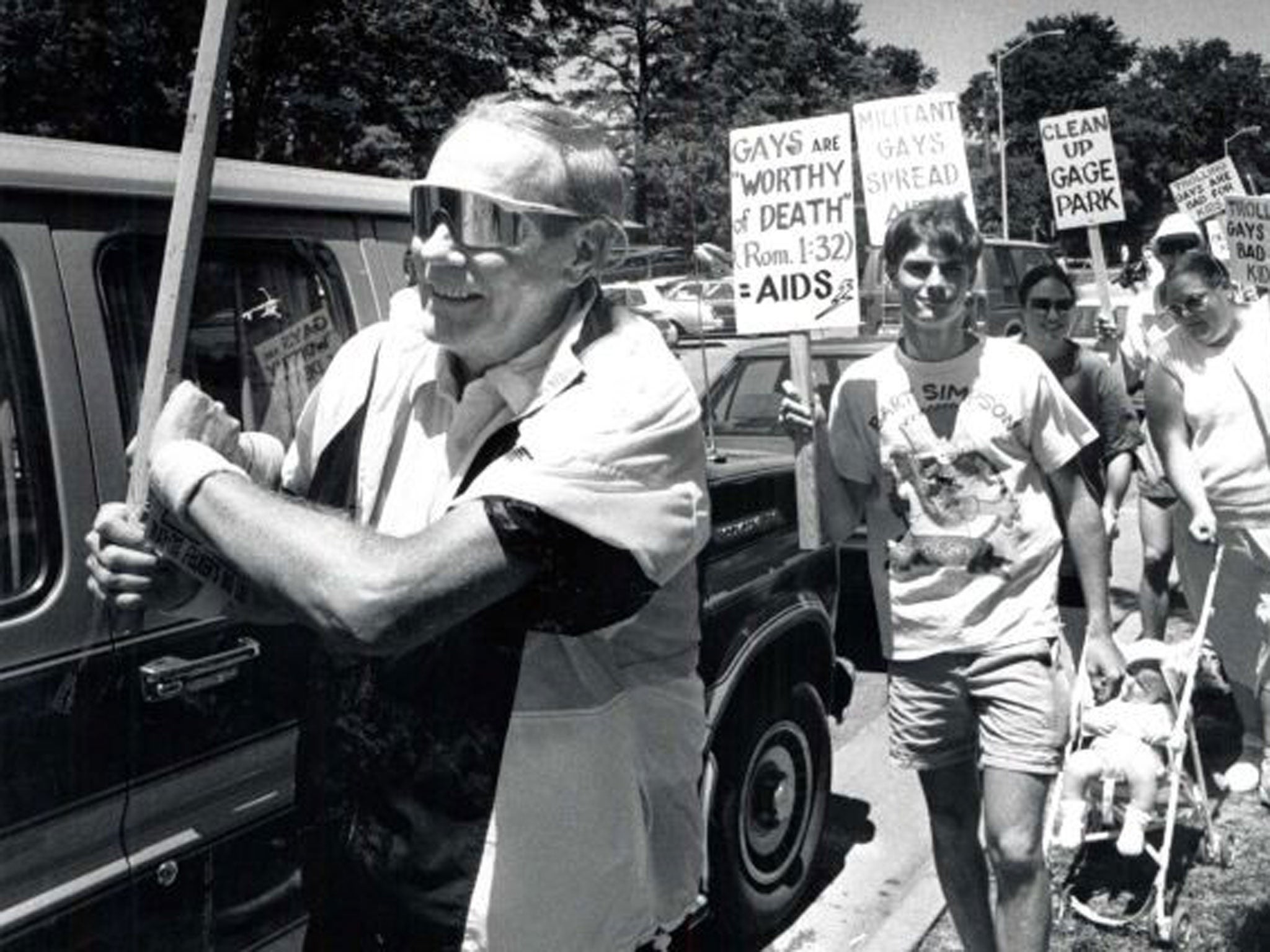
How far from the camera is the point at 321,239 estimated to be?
2787mm

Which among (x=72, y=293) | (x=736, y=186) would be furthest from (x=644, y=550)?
(x=736, y=186)

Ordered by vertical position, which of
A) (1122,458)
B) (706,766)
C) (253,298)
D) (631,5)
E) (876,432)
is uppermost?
(631,5)

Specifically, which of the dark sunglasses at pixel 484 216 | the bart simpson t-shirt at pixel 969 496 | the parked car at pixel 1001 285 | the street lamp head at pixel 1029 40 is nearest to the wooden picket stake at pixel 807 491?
the bart simpson t-shirt at pixel 969 496

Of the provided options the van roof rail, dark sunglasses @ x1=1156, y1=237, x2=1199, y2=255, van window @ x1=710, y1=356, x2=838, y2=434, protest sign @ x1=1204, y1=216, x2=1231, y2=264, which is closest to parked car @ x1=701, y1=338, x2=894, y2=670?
van window @ x1=710, y1=356, x2=838, y2=434

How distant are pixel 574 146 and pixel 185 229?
0.49 m

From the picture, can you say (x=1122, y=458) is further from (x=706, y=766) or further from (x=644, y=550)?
(x=644, y=550)

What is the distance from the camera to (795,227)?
3961 millimetres

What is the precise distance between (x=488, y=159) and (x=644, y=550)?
52 cm

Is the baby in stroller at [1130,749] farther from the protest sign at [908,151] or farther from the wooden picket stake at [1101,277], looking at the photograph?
the wooden picket stake at [1101,277]

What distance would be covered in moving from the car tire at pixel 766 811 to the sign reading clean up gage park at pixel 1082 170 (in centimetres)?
481

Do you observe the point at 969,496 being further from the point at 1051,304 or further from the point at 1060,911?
the point at 1051,304

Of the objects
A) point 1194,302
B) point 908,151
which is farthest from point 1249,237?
point 908,151

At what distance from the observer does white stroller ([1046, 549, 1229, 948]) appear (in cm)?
394

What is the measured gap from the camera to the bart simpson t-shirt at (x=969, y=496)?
125 inches
